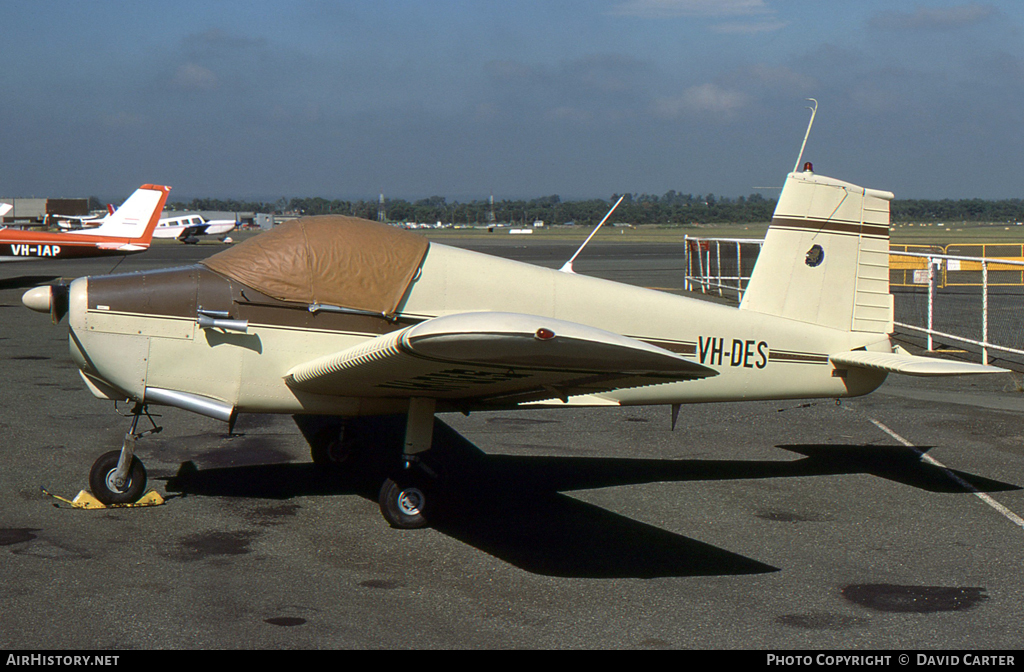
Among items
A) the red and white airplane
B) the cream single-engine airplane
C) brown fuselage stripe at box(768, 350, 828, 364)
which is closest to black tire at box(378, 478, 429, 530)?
the cream single-engine airplane

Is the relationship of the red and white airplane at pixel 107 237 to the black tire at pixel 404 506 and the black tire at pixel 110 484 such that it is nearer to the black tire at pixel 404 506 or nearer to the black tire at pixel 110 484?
the black tire at pixel 110 484

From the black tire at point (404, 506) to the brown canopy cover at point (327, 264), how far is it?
129 centimetres

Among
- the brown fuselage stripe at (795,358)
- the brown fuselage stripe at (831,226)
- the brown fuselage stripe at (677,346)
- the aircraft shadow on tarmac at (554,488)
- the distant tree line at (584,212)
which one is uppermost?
the distant tree line at (584,212)

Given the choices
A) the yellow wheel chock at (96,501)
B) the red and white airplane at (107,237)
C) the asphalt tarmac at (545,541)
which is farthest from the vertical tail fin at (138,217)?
the yellow wheel chock at (96,501)

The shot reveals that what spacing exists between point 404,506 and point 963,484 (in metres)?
4.52

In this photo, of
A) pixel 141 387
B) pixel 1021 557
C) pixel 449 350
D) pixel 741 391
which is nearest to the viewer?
pixel 449 350

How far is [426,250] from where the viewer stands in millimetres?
6633

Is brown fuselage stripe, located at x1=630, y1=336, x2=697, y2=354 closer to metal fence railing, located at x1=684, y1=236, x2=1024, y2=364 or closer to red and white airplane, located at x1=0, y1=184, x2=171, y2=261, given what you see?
metal fence railing, located at x1=684, y1=236, x2=1024, y2=364

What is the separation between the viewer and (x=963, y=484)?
718cm

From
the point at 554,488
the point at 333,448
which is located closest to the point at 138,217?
the point at 333,448

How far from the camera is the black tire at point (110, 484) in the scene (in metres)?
6.33

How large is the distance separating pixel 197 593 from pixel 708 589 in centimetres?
285
